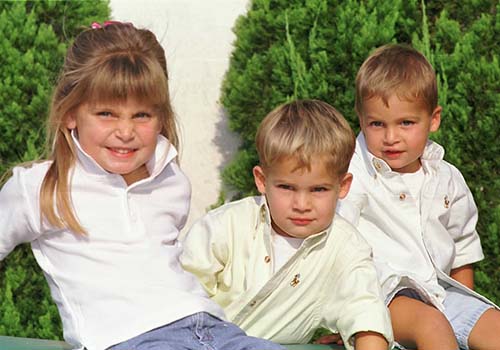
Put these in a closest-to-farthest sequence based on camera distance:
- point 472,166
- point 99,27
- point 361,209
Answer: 1. point 99,27
2. point 361,209
3. point 472,166

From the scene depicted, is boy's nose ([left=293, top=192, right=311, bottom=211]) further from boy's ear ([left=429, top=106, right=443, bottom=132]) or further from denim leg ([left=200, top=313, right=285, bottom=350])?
boy's ear ([left=429, top=106, right=443, bottom=132])

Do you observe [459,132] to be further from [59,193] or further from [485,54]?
[59,193]

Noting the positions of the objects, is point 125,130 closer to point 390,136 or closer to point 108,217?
point 108,217

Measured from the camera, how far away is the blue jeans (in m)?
3.55

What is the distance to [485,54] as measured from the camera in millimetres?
5617

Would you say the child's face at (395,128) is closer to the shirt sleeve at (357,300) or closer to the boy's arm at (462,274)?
the shirt sleeve at (357,300)

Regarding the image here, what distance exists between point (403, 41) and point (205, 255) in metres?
2.35

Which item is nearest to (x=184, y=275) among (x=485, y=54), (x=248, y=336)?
(x=248, y=336)

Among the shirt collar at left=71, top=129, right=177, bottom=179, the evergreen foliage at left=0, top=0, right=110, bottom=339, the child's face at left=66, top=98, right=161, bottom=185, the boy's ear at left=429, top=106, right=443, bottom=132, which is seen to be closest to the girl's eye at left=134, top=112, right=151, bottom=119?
the child's face at left=66, top=98, right=161, bottom=185

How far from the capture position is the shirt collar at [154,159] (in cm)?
374

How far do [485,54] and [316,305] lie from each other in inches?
87.5

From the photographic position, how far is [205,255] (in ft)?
13.0

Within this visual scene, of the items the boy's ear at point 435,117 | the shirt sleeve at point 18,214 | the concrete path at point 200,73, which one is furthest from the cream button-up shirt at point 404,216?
the concrete path at point 200,73

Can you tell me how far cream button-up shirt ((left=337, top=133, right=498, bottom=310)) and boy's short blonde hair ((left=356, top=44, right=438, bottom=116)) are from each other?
0.83ft
